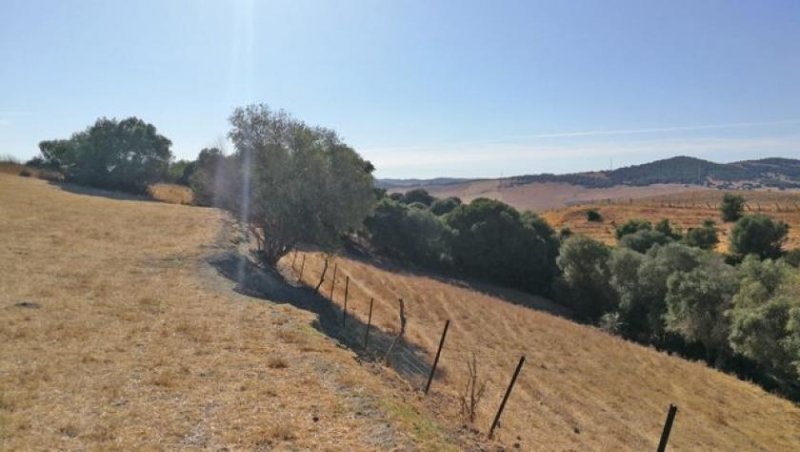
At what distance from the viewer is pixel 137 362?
45.6 feet

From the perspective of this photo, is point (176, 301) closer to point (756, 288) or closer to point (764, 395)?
point (764, 395)

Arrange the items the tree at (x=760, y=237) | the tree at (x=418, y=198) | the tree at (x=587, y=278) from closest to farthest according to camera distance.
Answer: the tree at (x=587, y=278) → the tree at (x=760, y=237) → the tree at (x=418, y=198)

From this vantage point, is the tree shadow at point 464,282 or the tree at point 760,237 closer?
the tree shadow at point 464,282

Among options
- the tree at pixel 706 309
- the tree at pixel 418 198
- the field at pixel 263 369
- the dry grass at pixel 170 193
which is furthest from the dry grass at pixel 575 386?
the tree at pixel 418 198

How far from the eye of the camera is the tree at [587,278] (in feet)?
180

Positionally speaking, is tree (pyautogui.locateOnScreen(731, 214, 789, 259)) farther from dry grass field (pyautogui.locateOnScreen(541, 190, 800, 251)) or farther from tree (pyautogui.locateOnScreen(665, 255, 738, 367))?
tree (pyautogui.locateOnScreen(665, 255, 738, 367))

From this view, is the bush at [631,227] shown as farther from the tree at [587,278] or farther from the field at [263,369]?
the field at [263,369]

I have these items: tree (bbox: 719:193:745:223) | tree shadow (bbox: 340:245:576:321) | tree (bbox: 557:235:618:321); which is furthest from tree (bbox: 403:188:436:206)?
tree (bbox: 719:193:745:223)

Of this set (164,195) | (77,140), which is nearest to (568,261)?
(164,195)

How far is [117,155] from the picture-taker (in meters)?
68.7

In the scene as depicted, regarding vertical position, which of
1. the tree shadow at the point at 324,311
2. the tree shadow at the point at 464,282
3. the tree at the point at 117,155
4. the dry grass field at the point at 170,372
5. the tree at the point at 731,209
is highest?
the tree at the point at 117,155

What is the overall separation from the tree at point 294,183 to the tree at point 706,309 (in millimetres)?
24079

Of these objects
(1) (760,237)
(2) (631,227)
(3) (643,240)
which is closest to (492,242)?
(3) (643,240)

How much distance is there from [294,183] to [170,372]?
1854 centimetres
